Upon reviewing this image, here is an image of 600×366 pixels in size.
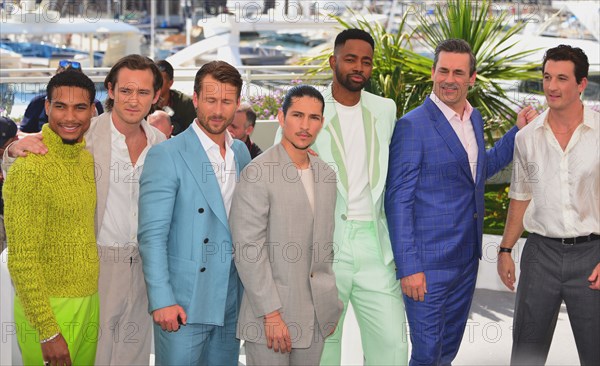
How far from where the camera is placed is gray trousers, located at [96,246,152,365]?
385cm

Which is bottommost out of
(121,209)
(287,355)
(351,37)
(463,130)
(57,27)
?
(287,355)

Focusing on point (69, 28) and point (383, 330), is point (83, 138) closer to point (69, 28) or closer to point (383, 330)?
point (383, 330)

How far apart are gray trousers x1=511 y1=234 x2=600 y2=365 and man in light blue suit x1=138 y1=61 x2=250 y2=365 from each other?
1515mm

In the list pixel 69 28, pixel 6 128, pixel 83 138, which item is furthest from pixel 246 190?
pixel 69 28

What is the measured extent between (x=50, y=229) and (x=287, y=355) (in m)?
1.13

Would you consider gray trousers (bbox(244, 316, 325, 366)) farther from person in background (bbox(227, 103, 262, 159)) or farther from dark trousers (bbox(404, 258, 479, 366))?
person in background (bbox(227, 103, 262, 159))

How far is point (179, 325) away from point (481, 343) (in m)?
2.66

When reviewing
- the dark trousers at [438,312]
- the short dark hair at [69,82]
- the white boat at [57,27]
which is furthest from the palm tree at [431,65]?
the white boat at [57,27]

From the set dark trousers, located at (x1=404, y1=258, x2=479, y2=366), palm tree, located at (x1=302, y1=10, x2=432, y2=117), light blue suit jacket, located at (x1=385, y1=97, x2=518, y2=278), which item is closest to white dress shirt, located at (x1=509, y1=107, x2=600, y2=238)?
light blue suit jacket, located at (x1=385, y1=97, x2=518, y2=278)

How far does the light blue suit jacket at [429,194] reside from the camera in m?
4.14

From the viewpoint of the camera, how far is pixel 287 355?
12.5ft

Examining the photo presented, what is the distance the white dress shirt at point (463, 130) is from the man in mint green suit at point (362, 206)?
25 centimetres

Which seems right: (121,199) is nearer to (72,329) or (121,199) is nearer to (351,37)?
(72,329)

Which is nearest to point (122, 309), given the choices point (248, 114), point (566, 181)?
point (566, 181)
